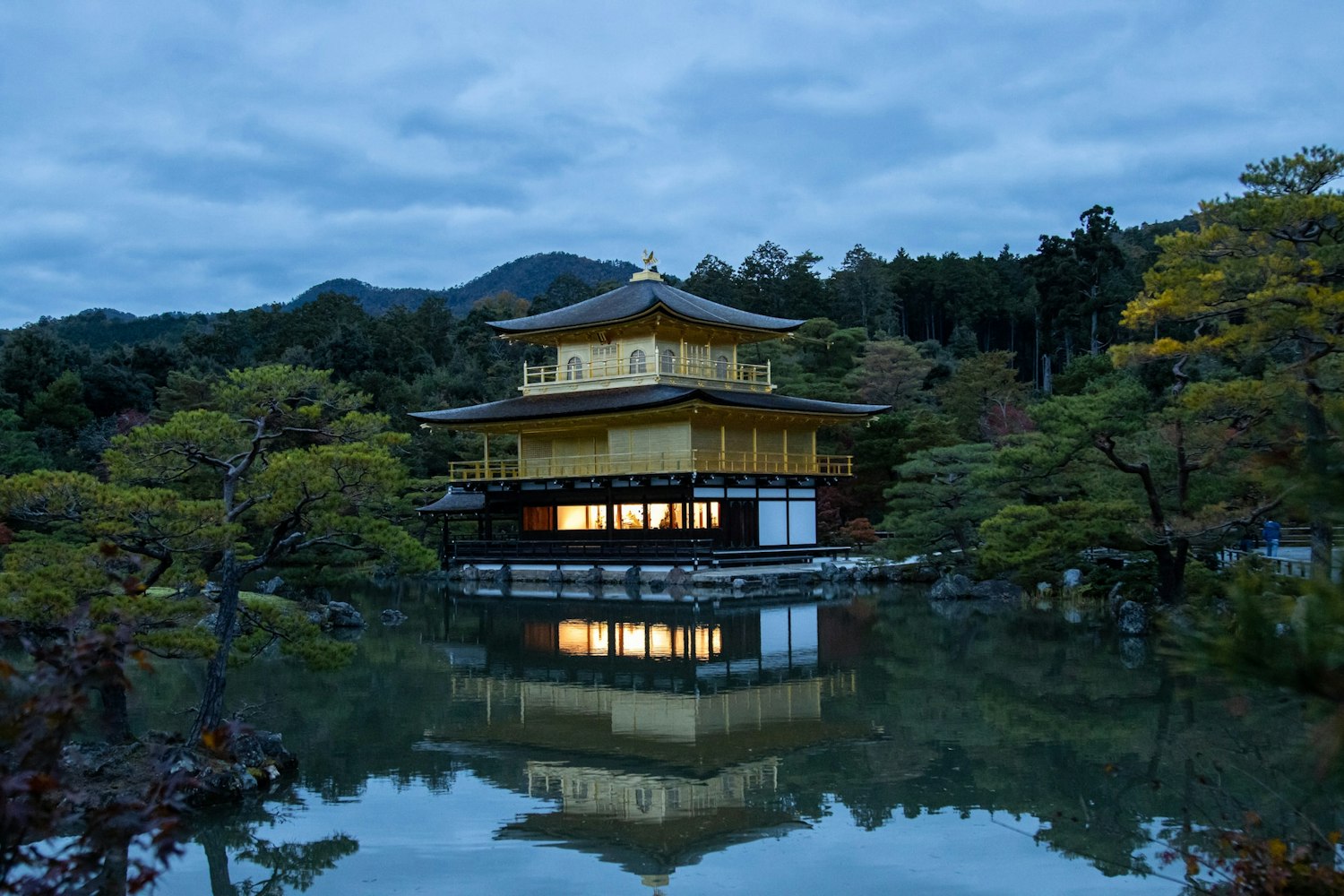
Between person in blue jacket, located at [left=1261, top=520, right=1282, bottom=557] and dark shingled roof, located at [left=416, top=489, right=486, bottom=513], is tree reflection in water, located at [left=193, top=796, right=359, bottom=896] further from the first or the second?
dark shingled roof, located at [left=416, top=489, right=486, bottom=513]

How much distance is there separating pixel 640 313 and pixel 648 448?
10.5ft

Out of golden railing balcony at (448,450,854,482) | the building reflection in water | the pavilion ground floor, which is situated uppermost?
golden railing balcony at (448,450,854,482)

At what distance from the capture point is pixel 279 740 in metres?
8.61

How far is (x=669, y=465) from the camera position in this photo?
2655 cm

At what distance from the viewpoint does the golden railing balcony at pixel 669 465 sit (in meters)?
26.4

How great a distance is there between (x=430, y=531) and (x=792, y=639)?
1853cm

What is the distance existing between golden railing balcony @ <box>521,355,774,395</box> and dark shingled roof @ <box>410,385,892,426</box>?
392 mm

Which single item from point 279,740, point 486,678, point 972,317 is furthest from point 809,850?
point 972,317

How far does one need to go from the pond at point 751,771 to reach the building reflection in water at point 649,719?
0.12 ft

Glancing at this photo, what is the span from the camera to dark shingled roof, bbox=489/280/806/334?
93.1ft

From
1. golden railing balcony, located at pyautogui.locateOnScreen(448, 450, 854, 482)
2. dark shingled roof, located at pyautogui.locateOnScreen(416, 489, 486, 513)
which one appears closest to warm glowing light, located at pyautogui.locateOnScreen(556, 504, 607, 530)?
golden railing balcony, located at pyautogui.locateOnScreen(448, 450, 854, 482)

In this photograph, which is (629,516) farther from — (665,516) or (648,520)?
(665,516)

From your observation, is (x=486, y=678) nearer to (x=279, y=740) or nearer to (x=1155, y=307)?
(x=279, y=740)

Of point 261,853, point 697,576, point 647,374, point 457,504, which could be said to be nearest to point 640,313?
point 647,374
